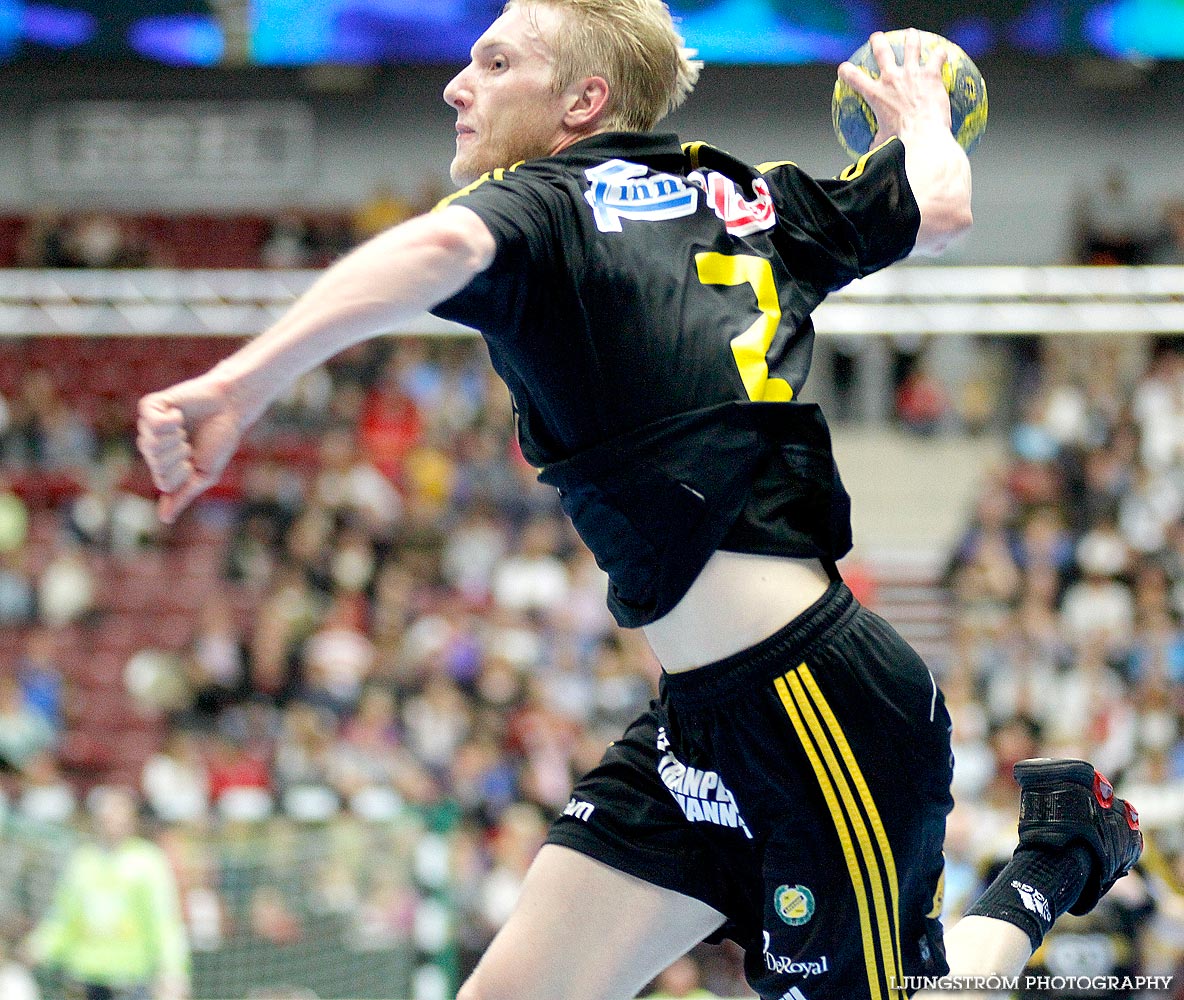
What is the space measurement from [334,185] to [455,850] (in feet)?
34.3

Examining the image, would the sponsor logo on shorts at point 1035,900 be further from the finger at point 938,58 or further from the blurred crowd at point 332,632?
the blurred crowd at point 332,632

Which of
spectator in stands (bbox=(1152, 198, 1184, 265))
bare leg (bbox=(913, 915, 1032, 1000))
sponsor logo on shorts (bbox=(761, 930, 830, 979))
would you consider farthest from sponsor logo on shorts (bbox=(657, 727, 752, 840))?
spectator in stands (bbox=(1152, 198, 1184, 265))

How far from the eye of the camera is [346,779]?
10.9 m

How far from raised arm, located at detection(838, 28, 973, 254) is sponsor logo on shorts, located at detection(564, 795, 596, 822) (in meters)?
1.39

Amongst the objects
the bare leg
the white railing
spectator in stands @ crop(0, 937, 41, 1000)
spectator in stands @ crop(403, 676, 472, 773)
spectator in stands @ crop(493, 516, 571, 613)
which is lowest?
spectator in stands @ crop(0, 937, 41, 1000)

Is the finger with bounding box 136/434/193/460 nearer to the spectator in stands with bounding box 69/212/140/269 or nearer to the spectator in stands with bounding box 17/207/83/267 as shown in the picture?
the spectator in stands with bounding box 69/212/140/269

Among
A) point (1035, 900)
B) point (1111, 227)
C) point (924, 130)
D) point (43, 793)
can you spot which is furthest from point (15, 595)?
point (924, 130)

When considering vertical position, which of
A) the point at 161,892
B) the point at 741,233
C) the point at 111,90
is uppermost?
the point at 111,90

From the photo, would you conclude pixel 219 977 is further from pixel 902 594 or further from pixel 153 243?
pixel 153 243

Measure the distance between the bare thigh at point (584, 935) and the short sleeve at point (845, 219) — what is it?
51.9 inches

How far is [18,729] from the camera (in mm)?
12367

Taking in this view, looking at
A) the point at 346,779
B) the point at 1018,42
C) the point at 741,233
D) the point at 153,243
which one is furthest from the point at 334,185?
the point at 741,233

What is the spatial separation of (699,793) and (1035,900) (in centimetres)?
108

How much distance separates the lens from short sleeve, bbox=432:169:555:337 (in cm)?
271
